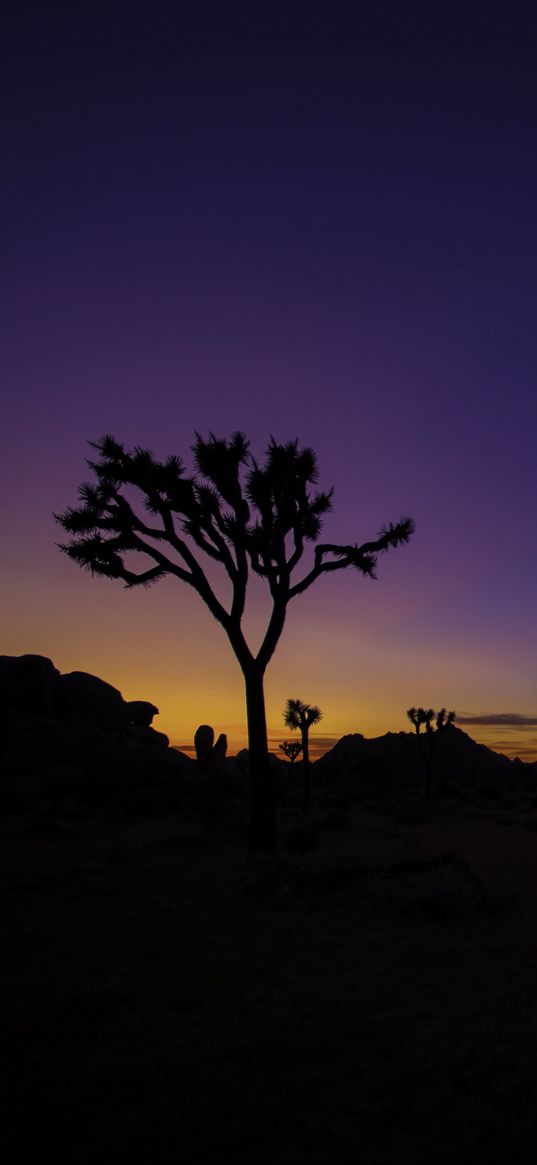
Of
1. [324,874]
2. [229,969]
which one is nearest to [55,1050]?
[229,969]

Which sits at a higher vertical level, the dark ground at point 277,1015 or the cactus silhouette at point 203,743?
the cactus silhouette at point 203,743

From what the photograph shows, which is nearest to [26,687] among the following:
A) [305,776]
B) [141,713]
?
[141,713]

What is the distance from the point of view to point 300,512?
42.7 feet

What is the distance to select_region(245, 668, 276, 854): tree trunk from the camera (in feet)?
39.3

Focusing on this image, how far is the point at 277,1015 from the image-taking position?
4.83 metres

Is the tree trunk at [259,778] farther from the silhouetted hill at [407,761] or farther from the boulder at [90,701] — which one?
the silhouetted hill at [407,761]

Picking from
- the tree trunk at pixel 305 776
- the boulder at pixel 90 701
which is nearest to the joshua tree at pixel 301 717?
the tree trunk at pixel 305 776

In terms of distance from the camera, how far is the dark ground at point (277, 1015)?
3383 mm

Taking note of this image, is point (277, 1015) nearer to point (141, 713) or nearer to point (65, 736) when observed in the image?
point (65, 736)

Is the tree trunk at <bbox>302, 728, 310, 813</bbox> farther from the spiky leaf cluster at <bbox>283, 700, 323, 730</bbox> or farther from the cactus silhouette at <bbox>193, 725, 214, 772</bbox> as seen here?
the cactus silhouette at <bbox>193, 725, 214, 772</bbox>

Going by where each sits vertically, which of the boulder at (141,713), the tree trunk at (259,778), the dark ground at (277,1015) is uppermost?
the boulder at (141,713)

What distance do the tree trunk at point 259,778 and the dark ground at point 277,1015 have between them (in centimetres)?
143

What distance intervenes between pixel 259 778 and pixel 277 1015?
7.39 meters

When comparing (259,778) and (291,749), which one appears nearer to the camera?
(259,778)
